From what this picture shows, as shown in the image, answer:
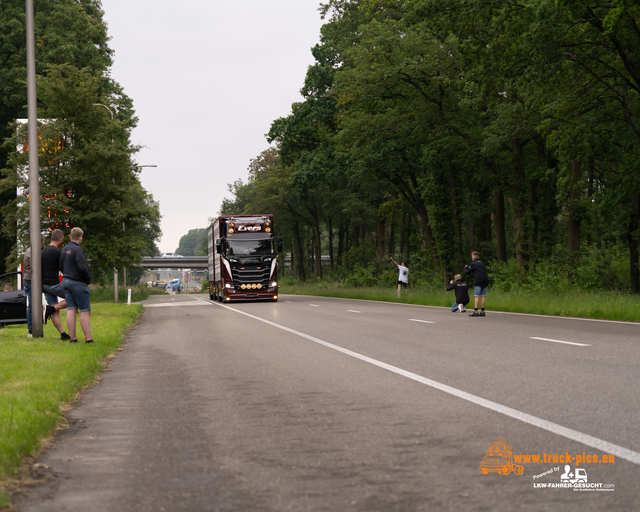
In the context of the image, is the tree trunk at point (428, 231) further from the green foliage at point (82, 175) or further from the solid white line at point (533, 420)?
the solid white line at point (533, 420)

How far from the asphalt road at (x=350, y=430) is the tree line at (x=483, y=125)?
11500mm

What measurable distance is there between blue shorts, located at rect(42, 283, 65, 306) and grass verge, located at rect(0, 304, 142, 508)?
75cm

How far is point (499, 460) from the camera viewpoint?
4.66m

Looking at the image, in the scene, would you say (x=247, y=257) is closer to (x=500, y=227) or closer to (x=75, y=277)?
(x=500, y=227)

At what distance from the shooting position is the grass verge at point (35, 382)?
199 inches

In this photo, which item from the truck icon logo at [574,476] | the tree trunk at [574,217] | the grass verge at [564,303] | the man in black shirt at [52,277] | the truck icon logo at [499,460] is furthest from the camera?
the tree trunk at [574,217]

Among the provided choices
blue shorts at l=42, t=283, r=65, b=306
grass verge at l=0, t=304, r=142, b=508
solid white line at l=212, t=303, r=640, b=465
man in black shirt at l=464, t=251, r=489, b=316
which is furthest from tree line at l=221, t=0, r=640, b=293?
grass verge at l=0, t=304, r=142, b=508

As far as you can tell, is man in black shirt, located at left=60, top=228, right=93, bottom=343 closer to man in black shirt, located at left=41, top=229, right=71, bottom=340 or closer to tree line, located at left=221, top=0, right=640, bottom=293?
man in black shirt, located at left=41, top=229, right=71, bottom=340

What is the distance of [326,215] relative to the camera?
58188 mm

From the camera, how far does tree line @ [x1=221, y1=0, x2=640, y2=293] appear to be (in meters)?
20.2

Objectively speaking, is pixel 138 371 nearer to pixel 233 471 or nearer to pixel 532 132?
pixel 233 471

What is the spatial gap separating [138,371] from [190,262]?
14538cm

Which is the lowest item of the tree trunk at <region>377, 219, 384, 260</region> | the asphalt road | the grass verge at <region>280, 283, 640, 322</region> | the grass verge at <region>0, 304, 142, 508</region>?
the asphalt road

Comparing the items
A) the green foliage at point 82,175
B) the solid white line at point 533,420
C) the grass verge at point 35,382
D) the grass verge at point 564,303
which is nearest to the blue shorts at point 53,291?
the grass verge at point 35,382
